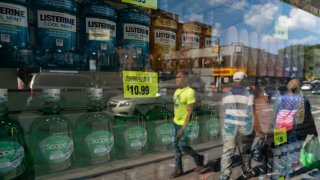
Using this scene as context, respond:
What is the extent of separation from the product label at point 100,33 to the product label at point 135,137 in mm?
393

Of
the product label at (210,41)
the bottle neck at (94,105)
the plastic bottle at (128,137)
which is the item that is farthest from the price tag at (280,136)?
the bottle neck at (94,105)

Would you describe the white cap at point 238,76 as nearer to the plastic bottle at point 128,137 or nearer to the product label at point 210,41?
the product label at point 210,41

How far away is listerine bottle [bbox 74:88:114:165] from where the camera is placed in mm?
1035

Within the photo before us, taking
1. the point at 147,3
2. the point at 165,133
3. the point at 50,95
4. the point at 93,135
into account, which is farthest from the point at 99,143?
the point at 147,3

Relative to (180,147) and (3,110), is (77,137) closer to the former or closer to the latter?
(3,110)

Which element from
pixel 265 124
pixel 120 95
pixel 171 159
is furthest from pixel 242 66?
pixel 120 95

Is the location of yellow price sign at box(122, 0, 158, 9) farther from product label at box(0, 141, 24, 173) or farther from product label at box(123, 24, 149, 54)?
product label at box(0, 141, 24, 173)

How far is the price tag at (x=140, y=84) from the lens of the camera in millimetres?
1132

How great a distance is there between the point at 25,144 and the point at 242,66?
1568 millimetres

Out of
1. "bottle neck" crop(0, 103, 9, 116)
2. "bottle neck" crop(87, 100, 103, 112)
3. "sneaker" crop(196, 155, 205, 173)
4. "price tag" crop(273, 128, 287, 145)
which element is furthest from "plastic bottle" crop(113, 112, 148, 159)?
"price tag" crop(273, 128, 287, 145)

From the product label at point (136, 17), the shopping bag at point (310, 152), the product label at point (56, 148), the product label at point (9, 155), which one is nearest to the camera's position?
the product label at point (9, 155)

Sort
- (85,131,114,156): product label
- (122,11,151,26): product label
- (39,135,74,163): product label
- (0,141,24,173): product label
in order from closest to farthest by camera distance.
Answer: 1. (0,141,24,173): product label
2. (39,135,74,163): product label
3. (85,131,114,156): product label
4. (122,11,151,26): product label

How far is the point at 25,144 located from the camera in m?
0.91

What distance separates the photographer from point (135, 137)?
117 cm
